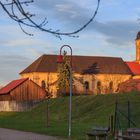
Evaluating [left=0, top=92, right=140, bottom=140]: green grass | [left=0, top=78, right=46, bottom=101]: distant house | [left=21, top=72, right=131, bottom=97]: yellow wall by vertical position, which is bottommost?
[left=0, top=92, right=140, bottom=140]: green grass

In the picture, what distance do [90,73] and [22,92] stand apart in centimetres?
4054

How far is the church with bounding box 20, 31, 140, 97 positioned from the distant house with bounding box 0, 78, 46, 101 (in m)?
26.1

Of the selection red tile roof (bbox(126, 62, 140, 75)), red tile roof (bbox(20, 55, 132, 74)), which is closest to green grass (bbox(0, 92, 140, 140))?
red tile roof (bbox(20, 55, 132, 74))

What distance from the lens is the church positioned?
481ft

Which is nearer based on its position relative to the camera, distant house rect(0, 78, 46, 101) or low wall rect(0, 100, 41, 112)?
low wall rect(0, 100, 41, 112)

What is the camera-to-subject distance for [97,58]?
158750 millimetres

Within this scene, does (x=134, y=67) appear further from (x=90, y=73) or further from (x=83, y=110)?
(x=83, y=110)

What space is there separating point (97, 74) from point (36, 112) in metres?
80.3

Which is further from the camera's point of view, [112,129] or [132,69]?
[132,69]

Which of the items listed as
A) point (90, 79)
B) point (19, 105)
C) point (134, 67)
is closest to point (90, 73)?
point (90, 79)

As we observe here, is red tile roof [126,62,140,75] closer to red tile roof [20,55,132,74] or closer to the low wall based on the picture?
red tile roof [20,55,132,74]

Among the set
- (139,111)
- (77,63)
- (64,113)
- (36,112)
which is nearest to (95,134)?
(139,111)

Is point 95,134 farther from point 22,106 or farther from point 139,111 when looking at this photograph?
point 22,106

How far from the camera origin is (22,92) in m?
114
